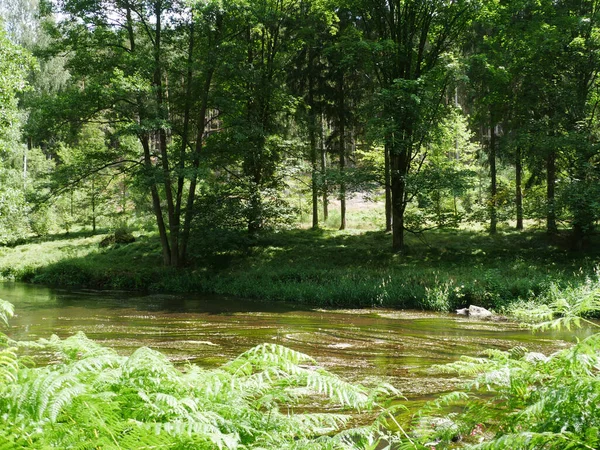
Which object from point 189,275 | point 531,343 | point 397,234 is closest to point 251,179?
point 189,275

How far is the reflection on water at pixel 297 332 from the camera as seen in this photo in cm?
881

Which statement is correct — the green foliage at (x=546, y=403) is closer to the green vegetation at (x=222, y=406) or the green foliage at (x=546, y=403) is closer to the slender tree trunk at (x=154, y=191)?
the green vegetation at (x=222, y=406)

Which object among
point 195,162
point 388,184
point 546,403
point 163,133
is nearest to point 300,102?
point 388,184

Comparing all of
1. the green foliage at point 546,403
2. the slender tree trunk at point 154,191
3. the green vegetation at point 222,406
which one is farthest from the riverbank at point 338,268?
the green vegetation at point 222,406

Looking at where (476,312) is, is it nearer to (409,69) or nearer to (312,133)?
(409,69)

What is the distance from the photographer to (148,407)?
Answer: 283 centimetres

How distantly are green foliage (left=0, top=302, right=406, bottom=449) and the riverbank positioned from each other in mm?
12994

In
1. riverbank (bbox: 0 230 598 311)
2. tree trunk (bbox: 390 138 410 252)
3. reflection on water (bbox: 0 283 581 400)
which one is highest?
tree trunk (bbox: 390 138 410 252)

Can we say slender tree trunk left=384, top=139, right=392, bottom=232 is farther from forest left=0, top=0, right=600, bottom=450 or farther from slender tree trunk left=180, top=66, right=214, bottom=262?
slender tree trunk left=180, top=66, right=214, bottom=262

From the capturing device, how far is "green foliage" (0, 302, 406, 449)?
2219mm

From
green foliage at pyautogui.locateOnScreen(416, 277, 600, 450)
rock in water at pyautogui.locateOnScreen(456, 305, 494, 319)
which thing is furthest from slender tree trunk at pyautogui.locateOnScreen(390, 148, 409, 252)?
green foliage at pyautogui.locateOnScreen(416, 277, 600, 450)

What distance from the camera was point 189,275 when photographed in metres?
21.8

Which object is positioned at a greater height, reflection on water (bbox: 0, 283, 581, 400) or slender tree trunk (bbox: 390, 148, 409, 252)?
slender tree trunk (bbox: 390, 148, 409, 252)

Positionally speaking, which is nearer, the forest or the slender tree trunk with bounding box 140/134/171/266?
the forest
